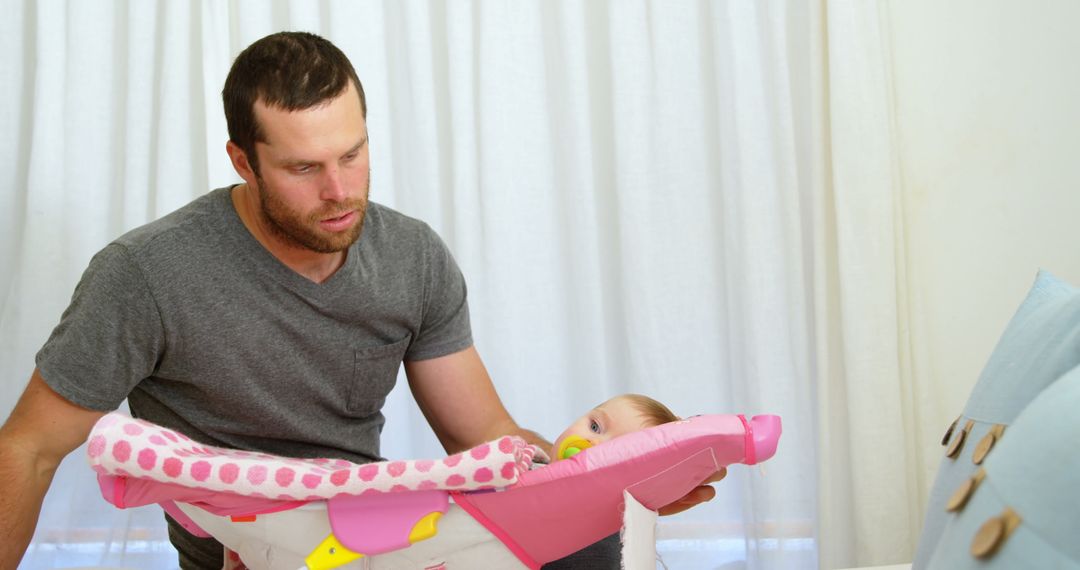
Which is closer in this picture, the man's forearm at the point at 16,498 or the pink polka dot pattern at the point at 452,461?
the pink polka dot pattern at the point at 452,461

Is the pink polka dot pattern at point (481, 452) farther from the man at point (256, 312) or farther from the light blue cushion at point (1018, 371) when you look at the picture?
the light blue cushion at point (1018, 371)

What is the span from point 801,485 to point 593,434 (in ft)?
3.34

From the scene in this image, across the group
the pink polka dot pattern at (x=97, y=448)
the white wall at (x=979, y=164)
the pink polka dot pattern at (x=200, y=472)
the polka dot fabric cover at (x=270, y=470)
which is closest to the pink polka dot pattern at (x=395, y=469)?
the polka dot fabric cover at (x=270, y=470)

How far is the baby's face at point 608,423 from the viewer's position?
1730mm

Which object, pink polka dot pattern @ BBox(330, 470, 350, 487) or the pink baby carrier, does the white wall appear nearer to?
the pink baby carrier

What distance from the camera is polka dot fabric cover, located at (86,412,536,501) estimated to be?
1.32m

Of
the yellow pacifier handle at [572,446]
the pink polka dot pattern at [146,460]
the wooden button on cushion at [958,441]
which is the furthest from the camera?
the yellow pacifier handle at [572,446]

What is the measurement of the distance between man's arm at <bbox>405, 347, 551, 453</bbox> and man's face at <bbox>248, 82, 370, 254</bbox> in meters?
0.37

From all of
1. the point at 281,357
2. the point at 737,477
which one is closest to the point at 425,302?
the point at 281,357

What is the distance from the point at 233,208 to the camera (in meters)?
1.87

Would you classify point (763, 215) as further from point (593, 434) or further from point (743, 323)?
point (593, 434)

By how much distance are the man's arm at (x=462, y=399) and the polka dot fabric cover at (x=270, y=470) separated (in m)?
0.68

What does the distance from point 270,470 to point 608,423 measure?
627 mm

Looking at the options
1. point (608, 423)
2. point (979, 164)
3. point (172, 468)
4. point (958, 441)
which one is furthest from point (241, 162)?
point (979, 164)
